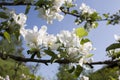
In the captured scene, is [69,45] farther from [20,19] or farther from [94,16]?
[94,16]

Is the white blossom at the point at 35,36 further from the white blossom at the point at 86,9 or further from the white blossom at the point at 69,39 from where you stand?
the white blossom at the point at 86,9

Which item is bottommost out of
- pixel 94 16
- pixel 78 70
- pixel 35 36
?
pixel 94 16

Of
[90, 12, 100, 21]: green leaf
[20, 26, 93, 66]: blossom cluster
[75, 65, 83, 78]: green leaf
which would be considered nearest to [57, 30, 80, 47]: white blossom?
[20, 26, 93, 66]: blossom cluster

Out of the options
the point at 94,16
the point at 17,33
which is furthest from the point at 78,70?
the point at 94,16

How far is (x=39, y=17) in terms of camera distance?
→ 2.60 metres

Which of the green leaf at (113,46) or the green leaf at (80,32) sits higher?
the green leaf at (80,32)

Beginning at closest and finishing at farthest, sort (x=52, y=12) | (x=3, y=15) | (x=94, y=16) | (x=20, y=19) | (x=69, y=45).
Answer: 1. (x=69, y=45)
2. (x=20, y=19)
3. (x=3, y=15)
4. (x=52, y=12)
5. (x=94, y=16)

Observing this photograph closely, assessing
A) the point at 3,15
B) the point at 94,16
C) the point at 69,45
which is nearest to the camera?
the point at 69,45

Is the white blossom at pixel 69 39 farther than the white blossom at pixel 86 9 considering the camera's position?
No

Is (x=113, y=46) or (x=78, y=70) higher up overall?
(x=113, y=46)

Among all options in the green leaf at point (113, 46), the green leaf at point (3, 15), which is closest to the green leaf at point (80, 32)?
the green leaf at point (113, 46)

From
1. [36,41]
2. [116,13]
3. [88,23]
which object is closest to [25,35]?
[36,41]

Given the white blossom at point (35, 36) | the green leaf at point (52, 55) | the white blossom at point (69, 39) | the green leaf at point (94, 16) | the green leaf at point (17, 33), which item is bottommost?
the green leaf at point (94, 16)

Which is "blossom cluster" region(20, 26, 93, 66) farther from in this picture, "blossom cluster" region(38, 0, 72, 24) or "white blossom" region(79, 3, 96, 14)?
"white blossom" region(79, 3, 96, 14)
